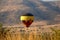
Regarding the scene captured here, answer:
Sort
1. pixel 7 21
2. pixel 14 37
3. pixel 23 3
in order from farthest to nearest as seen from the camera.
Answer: pixel 23 3 → pixel 7 21 → pixel 14 37

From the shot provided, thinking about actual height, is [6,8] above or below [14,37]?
below

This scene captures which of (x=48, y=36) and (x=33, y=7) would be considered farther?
(x=33, y=7)

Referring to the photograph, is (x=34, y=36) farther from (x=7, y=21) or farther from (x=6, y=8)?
(x=6, y=8)

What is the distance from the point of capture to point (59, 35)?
3.05 meters

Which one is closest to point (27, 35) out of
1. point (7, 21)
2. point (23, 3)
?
point (7, 21)

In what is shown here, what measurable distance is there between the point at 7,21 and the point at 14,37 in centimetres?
730

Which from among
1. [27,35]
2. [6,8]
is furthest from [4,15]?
[27,35]

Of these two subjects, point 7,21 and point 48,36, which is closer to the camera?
point 48,36

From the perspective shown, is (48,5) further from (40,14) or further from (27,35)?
(27,35)

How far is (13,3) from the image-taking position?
37.8ft

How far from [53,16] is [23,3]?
1882 mm

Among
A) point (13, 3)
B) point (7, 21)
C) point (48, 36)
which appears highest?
point (48, 36)


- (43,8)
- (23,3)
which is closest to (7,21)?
(23,3)

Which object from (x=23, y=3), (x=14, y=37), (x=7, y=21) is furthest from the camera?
(x=23, y=3)
